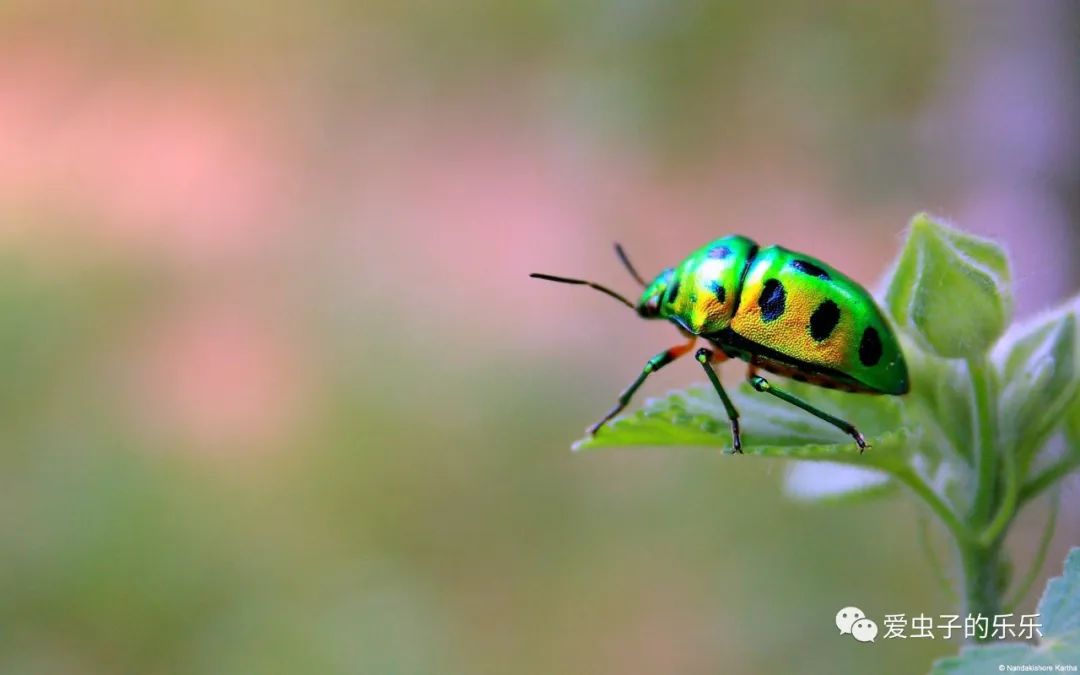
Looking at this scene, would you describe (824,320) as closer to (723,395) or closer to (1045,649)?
(723,395)

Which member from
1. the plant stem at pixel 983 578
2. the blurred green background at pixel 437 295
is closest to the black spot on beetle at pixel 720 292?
the plant stem at pixel 983 578

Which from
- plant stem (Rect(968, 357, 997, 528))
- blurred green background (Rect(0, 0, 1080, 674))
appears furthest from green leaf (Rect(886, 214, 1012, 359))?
blurred green background (Rect(0, 0, 1080, 674))

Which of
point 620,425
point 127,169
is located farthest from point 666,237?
point 620,425

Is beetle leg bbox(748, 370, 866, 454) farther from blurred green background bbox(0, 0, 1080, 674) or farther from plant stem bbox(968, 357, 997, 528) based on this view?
blurred green background bbox(0, 0, 1080, 674)

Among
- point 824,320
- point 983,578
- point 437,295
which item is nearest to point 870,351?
point 824,320

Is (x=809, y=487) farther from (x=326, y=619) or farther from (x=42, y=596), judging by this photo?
(x=42, y=596)
